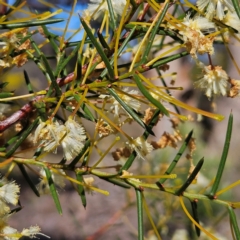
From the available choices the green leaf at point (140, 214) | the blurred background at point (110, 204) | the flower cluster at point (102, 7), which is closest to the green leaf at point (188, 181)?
the green leaf at point (140, 214)

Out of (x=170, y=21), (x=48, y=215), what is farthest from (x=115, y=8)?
(x=48, y=215)

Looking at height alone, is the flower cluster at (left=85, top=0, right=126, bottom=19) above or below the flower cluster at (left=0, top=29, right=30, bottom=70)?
above

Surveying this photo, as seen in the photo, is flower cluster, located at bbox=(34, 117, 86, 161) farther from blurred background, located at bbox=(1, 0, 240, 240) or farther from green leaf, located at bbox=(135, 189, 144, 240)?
blurred background, located at bbox=(1, 0, 240, 240)

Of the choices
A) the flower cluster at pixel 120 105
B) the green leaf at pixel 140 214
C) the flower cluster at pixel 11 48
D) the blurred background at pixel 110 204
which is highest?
the flower cluster at pixel 11 48

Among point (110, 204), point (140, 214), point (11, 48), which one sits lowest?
point (110, 204)

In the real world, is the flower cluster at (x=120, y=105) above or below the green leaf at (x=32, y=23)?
below

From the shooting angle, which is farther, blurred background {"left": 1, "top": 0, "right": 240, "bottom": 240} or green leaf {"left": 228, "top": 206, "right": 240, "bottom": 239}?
blurred background {"left": 1, "top": 0, "right": 240, "bottom": 240}

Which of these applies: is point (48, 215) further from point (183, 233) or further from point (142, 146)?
point (142, 146)

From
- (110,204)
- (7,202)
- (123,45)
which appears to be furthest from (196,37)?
(110,204)

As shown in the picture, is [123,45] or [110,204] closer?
[123,45]

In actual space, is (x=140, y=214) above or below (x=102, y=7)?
below

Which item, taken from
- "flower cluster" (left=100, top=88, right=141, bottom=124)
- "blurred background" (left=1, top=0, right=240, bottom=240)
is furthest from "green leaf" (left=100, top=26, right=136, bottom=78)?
"blurred background" (left=1, top=0, right=240, bottom=240)

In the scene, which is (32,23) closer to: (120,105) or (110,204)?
(120,105)

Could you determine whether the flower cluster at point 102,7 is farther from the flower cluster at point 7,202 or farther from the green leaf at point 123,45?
the flower cluster at point 7,202
